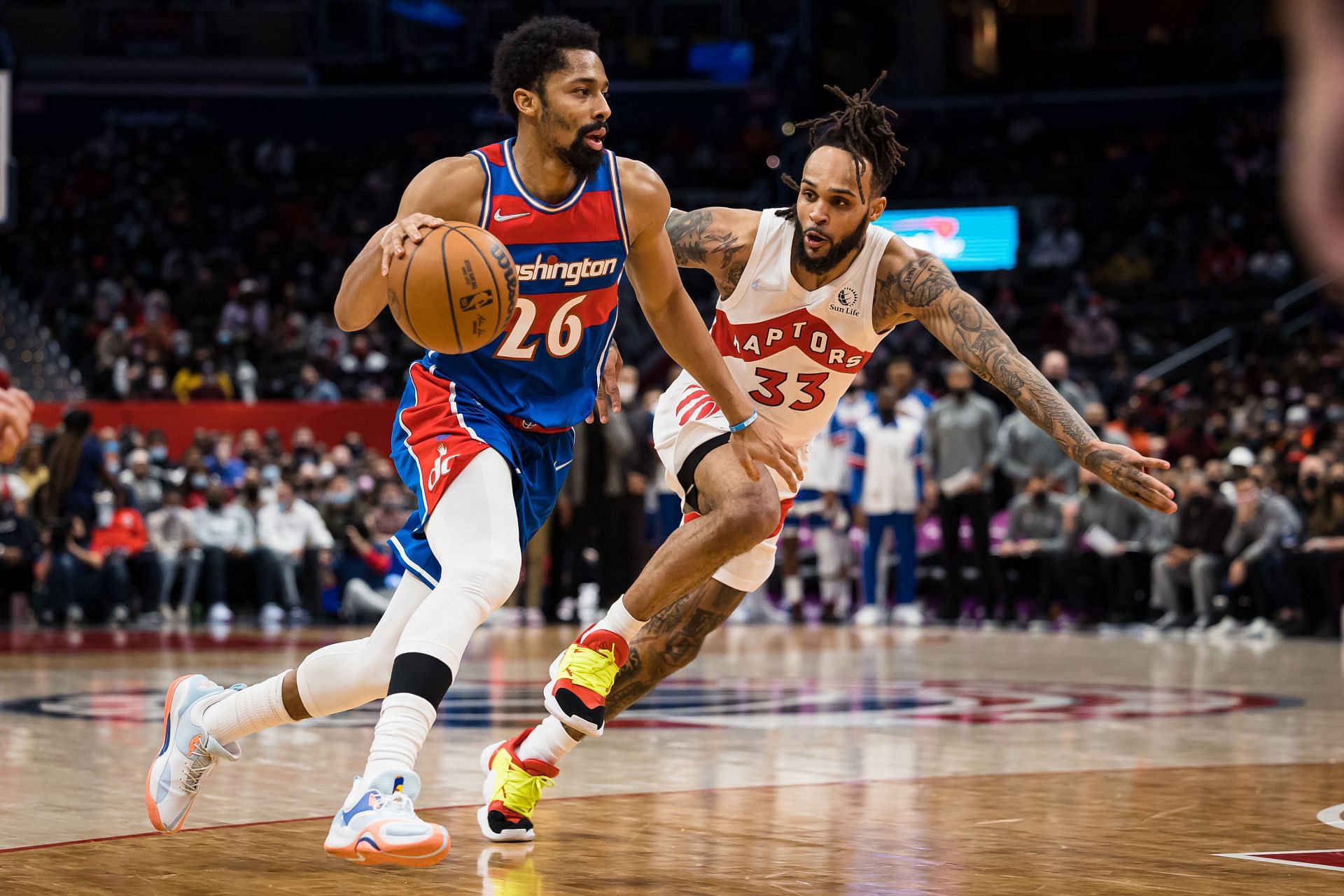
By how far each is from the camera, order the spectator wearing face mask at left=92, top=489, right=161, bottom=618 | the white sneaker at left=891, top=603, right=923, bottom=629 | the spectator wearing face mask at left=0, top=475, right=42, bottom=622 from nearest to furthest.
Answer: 1. the spectator wearing face mask at left=0, top=475, right=42, bottom=622
2. the white sneaker at left=891, top=603, right=923, bottom=629
3. the spectator wearing face mask at left=92, top=489, right=161, bottom=618

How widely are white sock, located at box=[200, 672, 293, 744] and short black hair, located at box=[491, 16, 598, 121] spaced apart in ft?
5.07

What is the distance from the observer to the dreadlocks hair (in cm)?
473

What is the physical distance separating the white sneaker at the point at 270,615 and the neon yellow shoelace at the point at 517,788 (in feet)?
33.8

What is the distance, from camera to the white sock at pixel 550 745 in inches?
164

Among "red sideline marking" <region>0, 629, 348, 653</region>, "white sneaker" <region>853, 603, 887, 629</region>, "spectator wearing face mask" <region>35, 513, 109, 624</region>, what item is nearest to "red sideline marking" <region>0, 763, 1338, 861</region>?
"red sideline marking" <region>0, 629, 348, 653</region>

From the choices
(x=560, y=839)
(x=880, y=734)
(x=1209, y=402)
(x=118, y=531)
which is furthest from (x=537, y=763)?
(x=1209, y=402)

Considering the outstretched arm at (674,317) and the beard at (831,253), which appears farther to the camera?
the beard at (831,253)

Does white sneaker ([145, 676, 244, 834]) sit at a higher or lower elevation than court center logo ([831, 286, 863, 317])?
lower

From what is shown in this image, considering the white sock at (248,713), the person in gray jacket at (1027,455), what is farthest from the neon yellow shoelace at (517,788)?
the person in gray jacket at (1027,455)

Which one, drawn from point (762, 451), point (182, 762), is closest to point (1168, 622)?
point (762, 451)

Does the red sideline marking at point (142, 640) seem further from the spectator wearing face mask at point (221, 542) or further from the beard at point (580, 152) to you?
the beard at point (580, 152)

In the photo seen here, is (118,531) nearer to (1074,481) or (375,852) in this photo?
(1074,481)

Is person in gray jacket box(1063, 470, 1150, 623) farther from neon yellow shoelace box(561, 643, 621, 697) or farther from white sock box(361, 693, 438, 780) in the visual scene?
white sock box(361, 693, 438, 780)

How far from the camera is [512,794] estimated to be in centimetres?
402
